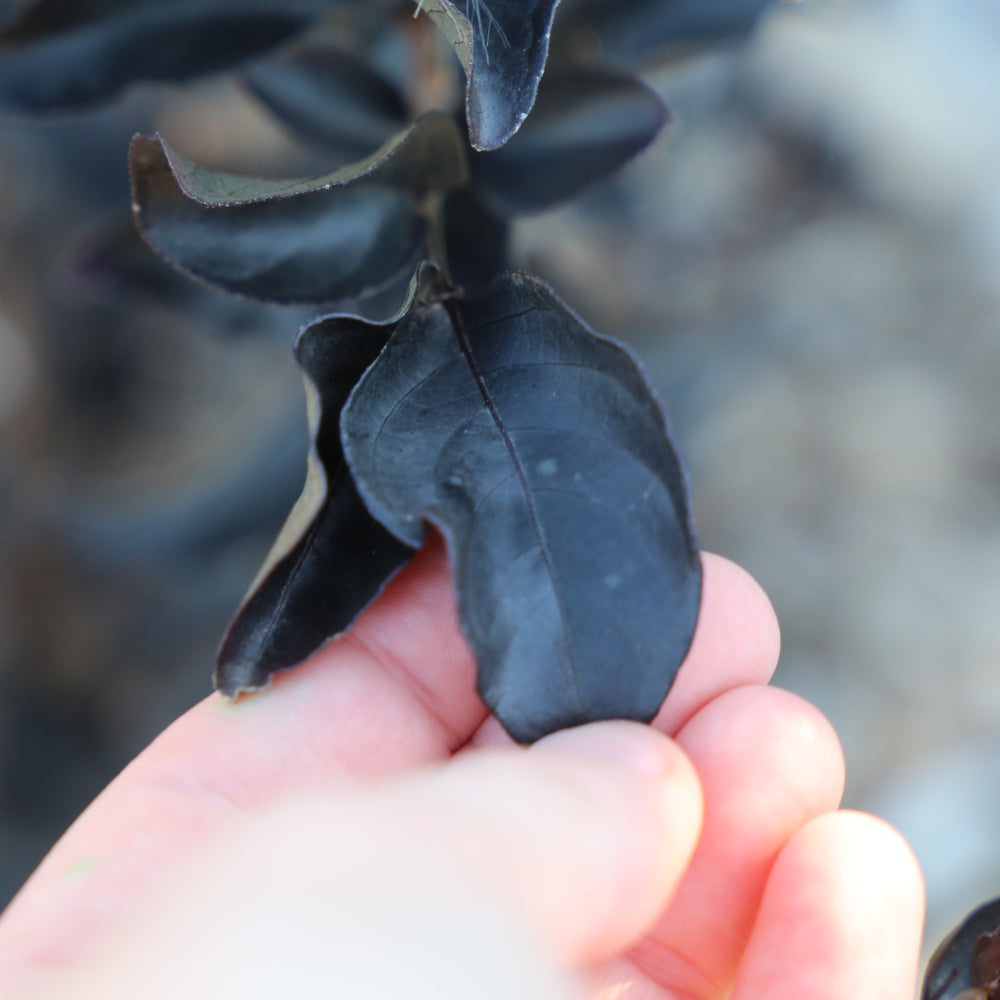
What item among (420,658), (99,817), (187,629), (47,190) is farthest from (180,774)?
(47,190)

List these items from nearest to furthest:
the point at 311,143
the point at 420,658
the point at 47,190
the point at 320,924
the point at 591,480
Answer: the point at 320,924 < the point at 591,480 < the point at 420,658 < the point at 311,143 < the point at 47,190

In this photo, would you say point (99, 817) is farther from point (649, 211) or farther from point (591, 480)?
point (649, 211)

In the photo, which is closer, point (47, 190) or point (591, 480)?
point (591, 480)

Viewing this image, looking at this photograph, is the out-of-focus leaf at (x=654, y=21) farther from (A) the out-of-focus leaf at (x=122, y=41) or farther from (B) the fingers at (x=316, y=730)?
(B) the fingers at (x=316, y=730)

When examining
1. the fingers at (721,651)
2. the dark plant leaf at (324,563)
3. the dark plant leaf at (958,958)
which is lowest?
the dark plant leaf at (958,958)

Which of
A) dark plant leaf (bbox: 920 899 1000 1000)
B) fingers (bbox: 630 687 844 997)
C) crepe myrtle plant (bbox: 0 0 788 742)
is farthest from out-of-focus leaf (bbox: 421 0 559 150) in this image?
dark plant leaf (bbox: 920 899 1000 1000)

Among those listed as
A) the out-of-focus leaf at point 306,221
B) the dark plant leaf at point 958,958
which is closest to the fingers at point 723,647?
the dark plant leaf at point 958,958
